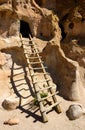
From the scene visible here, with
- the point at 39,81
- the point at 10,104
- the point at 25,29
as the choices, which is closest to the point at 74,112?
the point at 39,81

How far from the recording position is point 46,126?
603cm

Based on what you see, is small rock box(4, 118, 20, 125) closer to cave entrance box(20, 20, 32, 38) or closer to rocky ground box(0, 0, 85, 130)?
rocky ground box(0, 0, 85, 130)

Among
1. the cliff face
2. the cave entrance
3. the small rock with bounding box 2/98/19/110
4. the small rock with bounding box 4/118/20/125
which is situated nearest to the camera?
the small rock with bounding box 4/118/20/125

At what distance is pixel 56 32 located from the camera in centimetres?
852

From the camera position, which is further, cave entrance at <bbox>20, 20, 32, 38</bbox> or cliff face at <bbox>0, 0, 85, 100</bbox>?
cave entrance at <bbox>20, 20, 32, 38</bbox>

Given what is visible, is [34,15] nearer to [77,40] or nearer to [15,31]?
[15,31]

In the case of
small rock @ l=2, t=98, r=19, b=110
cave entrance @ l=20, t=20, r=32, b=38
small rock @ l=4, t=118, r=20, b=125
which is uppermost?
cave entrance @ l=20, t=20, r=32, b=38

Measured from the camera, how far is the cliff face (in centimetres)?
765

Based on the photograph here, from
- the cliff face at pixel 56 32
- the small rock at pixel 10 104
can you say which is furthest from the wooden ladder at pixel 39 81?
the small rock at pixel 10 104

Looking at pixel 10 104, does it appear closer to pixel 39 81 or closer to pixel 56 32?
pixel 39 81

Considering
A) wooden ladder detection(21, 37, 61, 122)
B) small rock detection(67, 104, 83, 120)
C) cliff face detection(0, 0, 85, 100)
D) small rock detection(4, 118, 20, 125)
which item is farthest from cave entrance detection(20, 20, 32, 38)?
small rock detection(4, 118, 20, 125)

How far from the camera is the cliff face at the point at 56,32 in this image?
7648 mm

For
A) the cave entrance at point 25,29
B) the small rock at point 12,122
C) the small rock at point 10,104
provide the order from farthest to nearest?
1. the cave entrance at point 25,29
2. the small rock at point 10,104
3. the small rock at point 12,122

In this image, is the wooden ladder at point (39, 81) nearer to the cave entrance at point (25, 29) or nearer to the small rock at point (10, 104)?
the small rock at point (10, 104)
